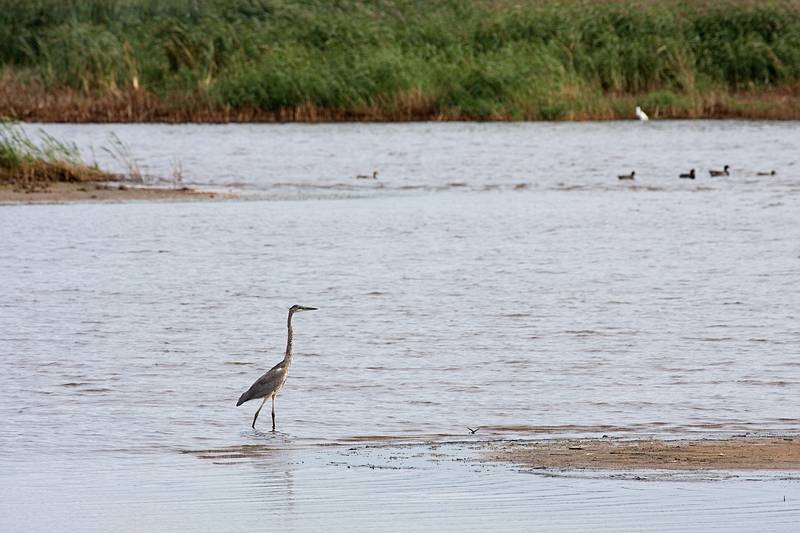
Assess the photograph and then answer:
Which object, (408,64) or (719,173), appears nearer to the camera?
(719,173)

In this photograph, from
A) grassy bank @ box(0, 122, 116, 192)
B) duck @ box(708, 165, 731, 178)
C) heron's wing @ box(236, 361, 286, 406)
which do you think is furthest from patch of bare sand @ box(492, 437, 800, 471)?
duck @ box(708, 165, 731, 178)

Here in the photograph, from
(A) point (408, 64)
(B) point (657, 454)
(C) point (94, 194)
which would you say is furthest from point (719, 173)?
(B) point (657, 454)

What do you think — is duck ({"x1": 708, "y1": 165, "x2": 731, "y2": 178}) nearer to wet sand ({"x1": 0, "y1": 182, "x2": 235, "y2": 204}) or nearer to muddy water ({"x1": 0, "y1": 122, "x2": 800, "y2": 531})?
muddy water ({"x1": 0, "y1": 122, "x2": 800, "y2": 531})

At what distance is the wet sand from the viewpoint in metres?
24.7

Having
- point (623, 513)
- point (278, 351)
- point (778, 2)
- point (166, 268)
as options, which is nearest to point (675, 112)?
point (778, 2)

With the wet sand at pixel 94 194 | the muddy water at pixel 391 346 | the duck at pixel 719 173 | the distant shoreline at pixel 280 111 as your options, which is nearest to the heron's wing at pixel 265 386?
the muddy water at pixel 391 346

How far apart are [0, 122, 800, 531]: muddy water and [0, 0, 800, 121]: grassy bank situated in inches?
307

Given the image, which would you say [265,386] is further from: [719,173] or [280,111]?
[280,111]

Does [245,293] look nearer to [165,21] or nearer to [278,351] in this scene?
[278,351]

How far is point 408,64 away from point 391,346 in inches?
923

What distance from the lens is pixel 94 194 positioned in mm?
25359

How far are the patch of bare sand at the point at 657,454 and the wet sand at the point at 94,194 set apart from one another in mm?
16762

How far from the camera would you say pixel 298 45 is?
3919 centimetres

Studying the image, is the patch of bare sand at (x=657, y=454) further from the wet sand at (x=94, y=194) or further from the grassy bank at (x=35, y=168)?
the grassy bank at (x=35, y=168)
